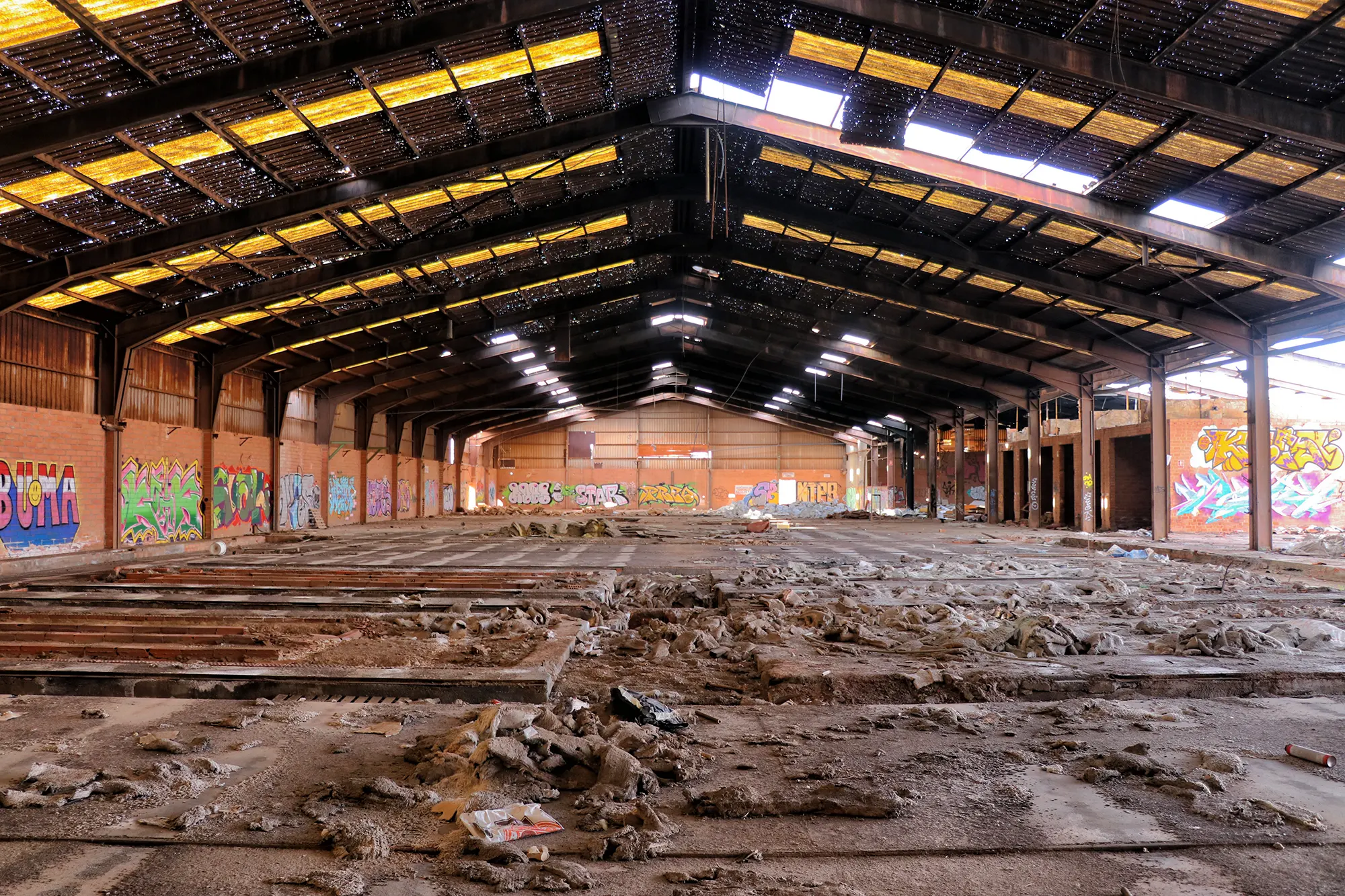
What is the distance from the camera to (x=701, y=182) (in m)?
19.3

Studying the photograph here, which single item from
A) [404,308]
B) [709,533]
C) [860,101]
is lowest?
[709,533]

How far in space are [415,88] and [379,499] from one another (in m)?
28.0

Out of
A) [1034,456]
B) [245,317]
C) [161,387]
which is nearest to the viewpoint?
[161,387]

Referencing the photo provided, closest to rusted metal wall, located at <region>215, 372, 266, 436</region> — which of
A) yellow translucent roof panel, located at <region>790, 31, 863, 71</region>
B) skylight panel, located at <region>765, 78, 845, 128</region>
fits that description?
skylight panel, located at <region>765, 78, 845, 128</region>

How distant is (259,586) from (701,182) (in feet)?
42.6

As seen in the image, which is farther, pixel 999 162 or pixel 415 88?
pixel 999 162

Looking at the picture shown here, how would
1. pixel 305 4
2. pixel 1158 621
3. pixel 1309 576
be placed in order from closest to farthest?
1. pixel 1158 621
2. pixel 305 4
3. pixel 1309 576

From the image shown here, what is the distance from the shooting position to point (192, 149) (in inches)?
514

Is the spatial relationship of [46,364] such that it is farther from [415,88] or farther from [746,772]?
[746,772]

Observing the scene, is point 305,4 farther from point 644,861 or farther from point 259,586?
point 644,861

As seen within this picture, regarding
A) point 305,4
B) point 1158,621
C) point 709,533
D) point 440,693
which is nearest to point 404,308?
point 709,533

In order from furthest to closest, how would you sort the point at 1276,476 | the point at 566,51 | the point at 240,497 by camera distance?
the point at 1276,476 < the point at 240,497 < the point at 566,51

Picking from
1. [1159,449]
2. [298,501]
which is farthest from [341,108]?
[1159,449]

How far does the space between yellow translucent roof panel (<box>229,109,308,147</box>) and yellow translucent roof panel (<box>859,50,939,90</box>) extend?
9.13 metres
